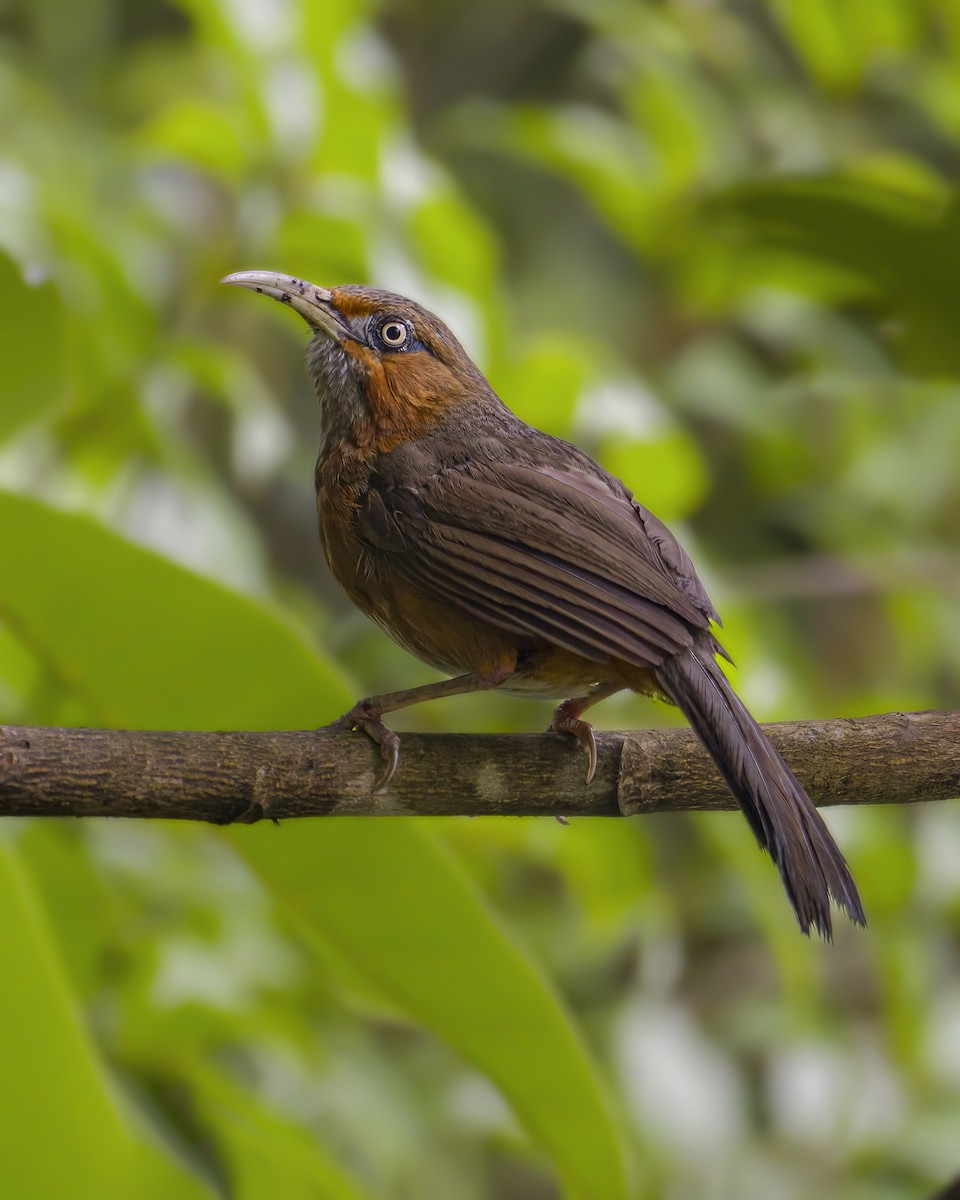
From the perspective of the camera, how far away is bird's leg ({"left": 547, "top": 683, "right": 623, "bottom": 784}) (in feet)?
7.41

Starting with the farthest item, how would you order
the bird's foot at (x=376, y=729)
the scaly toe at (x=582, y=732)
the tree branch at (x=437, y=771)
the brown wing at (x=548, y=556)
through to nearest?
1. the brown wing at (x=548, y=556)
2. the scaly toe at (x=582, y=732)
3. the bird's foot at (x=376, y=729)
4. the tree branch at (x=437, y=771)

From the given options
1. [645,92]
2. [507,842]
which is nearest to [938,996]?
[507,842]

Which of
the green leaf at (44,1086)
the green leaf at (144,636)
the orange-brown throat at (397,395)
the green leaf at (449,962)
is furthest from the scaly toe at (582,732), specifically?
the green leaf at (44,1086)

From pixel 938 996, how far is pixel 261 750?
10.4 feet

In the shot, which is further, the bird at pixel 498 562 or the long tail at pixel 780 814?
the bird at pixel 498 562

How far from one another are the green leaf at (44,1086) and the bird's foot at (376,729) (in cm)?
53

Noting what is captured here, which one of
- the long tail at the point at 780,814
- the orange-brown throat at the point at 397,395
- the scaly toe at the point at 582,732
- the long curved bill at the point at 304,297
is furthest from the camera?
the orange-brown throat at the point at 397,395

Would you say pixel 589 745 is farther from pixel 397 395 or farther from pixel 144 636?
pixel 397 395

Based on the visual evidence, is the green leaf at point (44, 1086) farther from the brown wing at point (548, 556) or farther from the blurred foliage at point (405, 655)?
the brown wing at point (548, 556)

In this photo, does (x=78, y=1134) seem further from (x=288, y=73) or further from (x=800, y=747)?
(x=288, y=73)

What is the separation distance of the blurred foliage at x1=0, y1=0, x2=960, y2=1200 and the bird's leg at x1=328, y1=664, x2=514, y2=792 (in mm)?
66

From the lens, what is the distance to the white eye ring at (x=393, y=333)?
2951 millimetres

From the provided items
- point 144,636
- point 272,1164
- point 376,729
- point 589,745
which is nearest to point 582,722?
point 589,745

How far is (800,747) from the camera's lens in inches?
90.1
